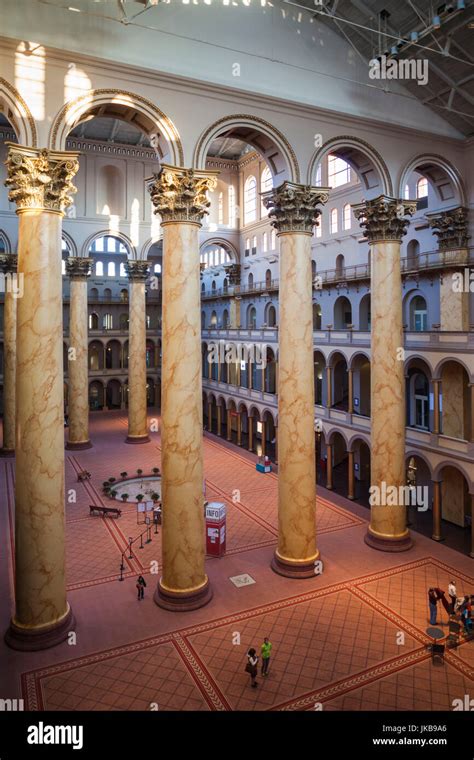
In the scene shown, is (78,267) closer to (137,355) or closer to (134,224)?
(134,224)

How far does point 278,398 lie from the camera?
44.2 feet

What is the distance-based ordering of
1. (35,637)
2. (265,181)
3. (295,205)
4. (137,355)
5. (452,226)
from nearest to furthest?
(35,637) → (295,205) → (452,226) → (137,355) → (265,181)

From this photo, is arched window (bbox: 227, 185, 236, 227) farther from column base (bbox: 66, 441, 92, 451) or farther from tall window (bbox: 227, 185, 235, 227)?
column base (bbox: 66, 441, 92, 451)

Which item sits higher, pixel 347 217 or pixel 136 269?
pixel 347 217

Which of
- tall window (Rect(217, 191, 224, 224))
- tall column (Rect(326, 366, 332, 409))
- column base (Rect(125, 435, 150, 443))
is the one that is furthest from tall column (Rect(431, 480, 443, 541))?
tall window (Rect(217, 191, 224, 224))

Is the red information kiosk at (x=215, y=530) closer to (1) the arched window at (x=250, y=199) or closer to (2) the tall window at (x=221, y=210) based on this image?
(1) the arched window at (x=250, y=199)

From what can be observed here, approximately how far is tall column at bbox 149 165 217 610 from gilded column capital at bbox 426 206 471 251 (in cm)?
925

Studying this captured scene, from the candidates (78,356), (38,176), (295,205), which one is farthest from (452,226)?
(78,356)

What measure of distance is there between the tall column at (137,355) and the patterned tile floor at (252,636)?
11.8m

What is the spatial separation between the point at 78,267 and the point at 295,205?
57.8ft

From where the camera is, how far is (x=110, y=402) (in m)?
43.9

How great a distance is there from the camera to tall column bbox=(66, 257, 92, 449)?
Answer: 26703 mm

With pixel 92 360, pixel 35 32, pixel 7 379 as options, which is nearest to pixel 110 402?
pixel 92 360

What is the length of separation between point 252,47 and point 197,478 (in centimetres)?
1012
